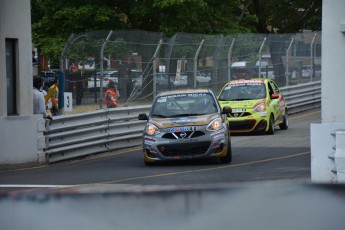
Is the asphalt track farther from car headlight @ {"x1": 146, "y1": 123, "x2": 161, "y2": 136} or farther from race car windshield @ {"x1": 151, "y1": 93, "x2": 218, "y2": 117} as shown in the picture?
race car windshield @ {"x1": 151, "y1": 93, "x2": 218, "y2": 117}

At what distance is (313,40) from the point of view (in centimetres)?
3484

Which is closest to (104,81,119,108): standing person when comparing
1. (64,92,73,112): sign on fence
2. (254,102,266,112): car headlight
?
(64,92,73,112): sign on fence

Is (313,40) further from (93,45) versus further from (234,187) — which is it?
(234,187)

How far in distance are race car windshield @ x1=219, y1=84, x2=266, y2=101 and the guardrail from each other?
9.75 ft

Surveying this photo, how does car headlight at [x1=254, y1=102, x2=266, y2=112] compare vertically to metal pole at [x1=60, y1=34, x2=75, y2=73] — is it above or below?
below

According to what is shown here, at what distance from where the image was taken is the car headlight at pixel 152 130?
15.7 meters

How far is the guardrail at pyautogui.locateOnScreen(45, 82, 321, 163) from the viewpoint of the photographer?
17156mm

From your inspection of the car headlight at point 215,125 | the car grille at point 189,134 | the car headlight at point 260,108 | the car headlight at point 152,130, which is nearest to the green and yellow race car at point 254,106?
the car headlight at point 260,108

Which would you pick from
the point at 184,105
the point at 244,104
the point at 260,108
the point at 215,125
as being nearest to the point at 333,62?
the point at 215,125

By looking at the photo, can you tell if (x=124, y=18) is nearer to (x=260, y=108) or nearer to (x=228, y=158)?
(x=260, y=108)

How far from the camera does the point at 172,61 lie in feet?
83.8

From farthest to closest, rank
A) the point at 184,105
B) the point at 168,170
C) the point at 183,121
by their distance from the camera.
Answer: the point at 184,105 < the point at 183,121 < the point at 168,170

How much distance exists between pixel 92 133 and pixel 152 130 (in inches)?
131

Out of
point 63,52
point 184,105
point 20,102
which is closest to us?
point 184,105
